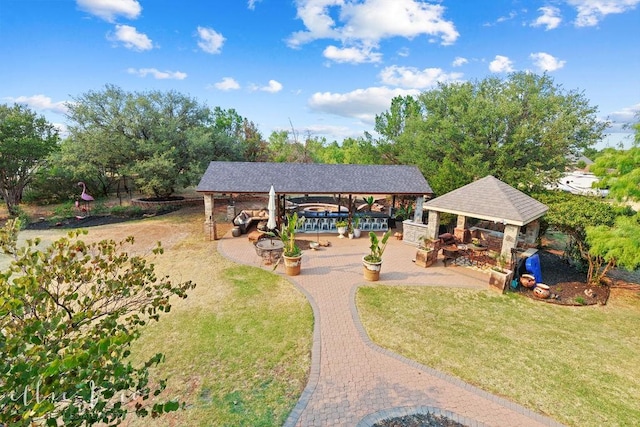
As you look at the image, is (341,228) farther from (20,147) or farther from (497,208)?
(20,147)

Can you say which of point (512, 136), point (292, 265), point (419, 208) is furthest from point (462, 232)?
point (292, 265)

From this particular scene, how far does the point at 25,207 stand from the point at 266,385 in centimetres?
3200

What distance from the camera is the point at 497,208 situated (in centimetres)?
1271

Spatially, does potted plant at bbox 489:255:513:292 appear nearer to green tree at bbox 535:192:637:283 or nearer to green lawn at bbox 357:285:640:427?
green lawn at bbox 357:285:640:427

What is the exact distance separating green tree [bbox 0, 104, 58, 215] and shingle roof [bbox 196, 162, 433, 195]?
14081 millimetres

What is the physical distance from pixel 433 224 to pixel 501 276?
4.10 m

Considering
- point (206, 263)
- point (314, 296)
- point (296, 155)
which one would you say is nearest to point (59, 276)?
point (314, 296)

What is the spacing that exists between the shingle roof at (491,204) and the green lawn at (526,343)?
314 cm

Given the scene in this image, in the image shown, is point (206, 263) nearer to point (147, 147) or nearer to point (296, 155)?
point (147, 147)

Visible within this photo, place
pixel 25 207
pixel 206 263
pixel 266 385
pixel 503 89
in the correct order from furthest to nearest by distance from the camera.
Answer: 1. pixel 25 207
2. pixel 503 89
3. pixel 206 263
4. pixel 266 385

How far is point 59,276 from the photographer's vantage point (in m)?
3.52

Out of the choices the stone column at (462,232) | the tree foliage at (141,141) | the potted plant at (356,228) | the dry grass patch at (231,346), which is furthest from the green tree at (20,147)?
the stone column at (462,232)

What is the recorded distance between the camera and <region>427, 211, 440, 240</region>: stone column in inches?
588

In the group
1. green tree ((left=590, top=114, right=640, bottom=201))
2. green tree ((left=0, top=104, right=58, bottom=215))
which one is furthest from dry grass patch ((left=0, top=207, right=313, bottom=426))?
green tree ((left=0, top=104, right=58, bottom=215))
